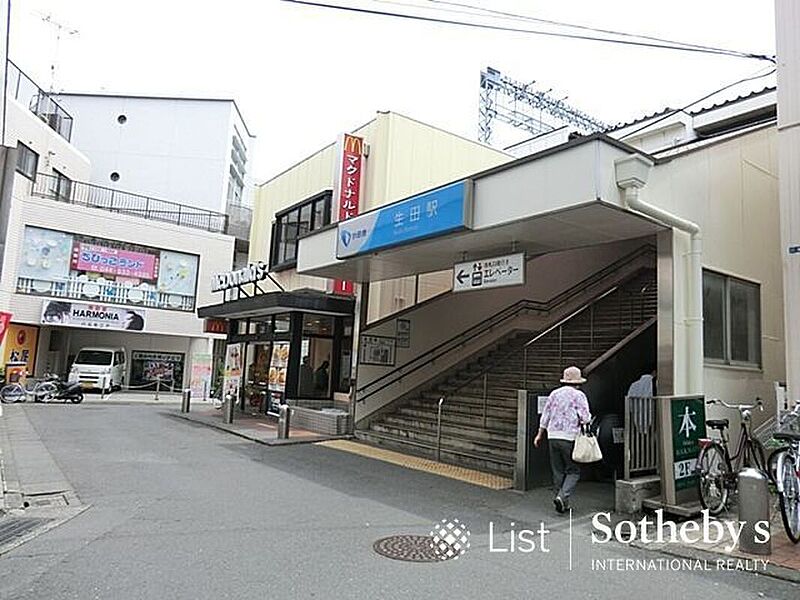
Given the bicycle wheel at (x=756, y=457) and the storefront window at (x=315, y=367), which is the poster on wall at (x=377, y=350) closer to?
the storefront window at (x=315, y=367)

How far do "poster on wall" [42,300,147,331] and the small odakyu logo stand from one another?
2413 cm

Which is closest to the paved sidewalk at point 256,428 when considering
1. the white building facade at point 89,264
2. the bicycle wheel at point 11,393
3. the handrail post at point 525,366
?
the handrail post at point 525,366

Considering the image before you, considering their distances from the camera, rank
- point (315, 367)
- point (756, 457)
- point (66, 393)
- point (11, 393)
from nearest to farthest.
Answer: point (756, 457) < point (315, 367) < point (11, 393) < point (66, 393)

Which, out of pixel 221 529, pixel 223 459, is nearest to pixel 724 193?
pixel 221 529

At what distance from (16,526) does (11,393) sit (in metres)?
16.8

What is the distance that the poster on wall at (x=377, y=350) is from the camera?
13805mm

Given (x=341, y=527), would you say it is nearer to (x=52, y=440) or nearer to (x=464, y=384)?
(x=464, y=384)

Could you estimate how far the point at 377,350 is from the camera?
550 inches

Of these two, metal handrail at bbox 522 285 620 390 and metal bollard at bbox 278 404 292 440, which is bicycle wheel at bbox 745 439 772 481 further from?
metal bollard at bbox 278 404 292 440

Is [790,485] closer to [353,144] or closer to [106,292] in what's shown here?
[353,144]

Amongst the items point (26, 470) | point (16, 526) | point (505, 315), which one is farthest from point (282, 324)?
point (16, 526)

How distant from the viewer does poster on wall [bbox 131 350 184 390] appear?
97.3 feet

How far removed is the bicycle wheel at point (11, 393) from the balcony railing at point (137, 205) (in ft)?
35.3

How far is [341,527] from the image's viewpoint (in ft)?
20.2
